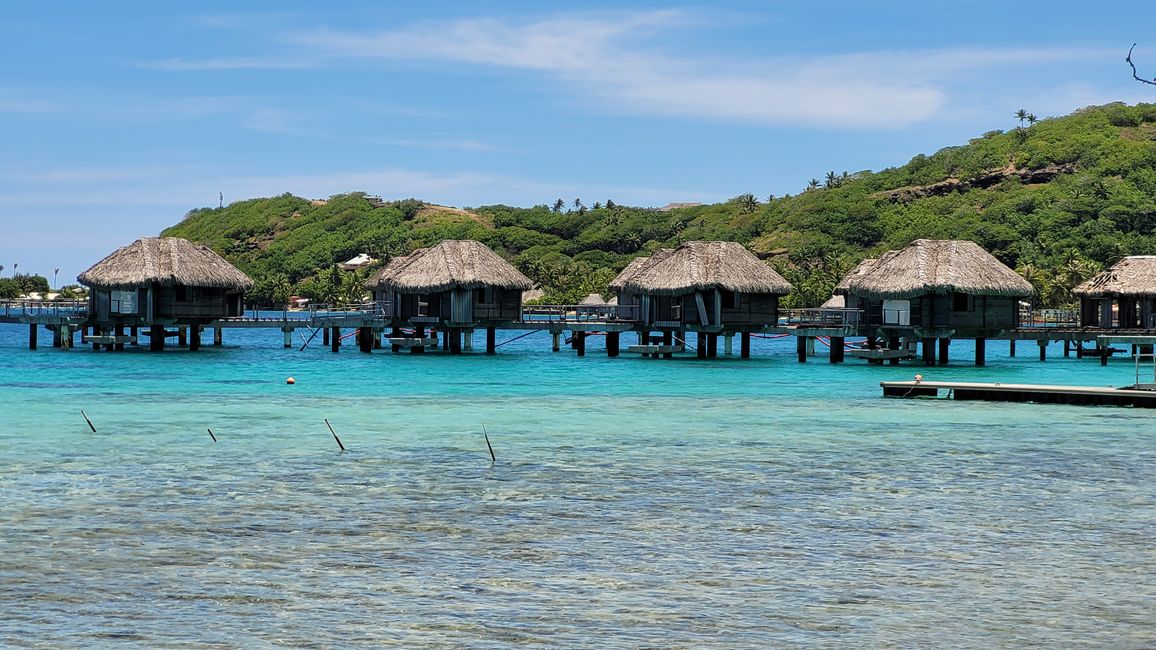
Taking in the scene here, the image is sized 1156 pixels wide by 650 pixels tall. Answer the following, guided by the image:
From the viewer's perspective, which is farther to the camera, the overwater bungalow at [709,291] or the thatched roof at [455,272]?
the thatched roof at [455,272]

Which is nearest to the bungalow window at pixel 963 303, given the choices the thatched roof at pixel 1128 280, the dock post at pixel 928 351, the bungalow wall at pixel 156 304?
the dock post at pixel 928 351

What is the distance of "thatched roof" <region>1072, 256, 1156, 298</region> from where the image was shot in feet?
190

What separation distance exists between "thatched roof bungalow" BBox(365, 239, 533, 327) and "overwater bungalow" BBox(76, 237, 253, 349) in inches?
321

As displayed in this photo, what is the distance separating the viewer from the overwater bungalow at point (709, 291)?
57.3 metres

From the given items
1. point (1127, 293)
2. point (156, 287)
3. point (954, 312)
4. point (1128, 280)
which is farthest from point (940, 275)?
point (156, 287)

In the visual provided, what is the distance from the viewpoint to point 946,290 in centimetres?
5247

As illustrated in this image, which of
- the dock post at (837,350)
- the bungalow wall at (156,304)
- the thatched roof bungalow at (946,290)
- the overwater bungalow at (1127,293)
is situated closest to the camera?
the thatched roof bungalow at (946,290)

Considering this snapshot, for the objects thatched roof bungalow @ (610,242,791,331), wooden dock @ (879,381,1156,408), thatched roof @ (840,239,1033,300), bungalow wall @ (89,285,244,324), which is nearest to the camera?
wooden dock @ (879,381,1156,408)

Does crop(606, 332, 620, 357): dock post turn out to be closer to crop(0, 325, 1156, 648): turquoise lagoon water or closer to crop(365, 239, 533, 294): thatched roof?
crop(365, 239, 533, 294): thatched roof

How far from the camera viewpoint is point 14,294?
178 m

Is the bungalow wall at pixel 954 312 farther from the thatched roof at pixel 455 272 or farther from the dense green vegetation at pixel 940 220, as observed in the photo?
the dense green vegetation at pixel 940 220

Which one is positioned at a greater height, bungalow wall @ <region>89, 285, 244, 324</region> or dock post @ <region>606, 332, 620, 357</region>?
bungalow wall @ <region>89, 285, 244, 324</region>

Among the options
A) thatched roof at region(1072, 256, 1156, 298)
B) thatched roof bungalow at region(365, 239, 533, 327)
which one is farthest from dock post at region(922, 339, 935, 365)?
thatched roof bungalow at region(365, 239, 533, 327)

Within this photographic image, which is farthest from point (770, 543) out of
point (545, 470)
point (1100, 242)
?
point (1100, 242)
